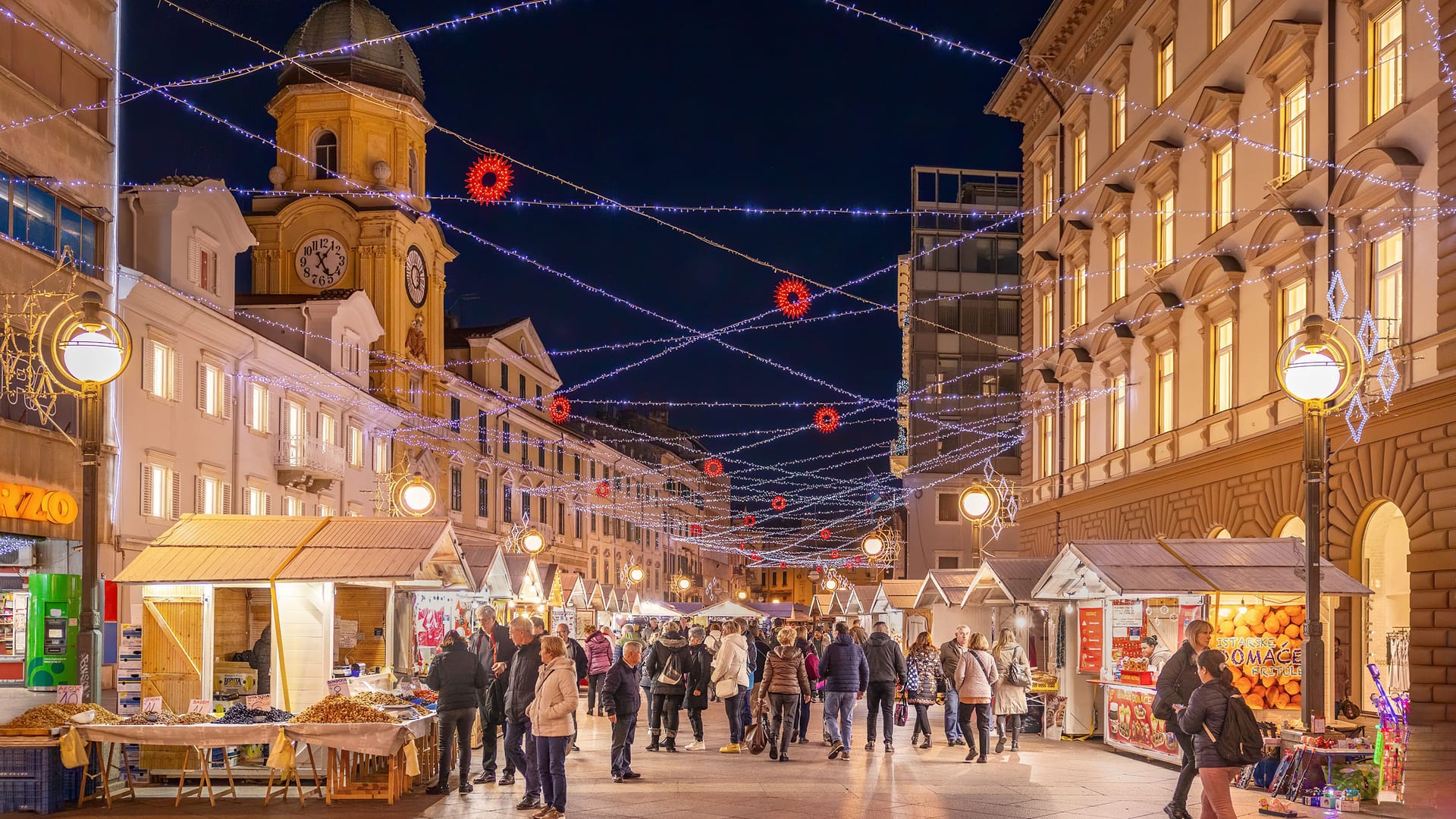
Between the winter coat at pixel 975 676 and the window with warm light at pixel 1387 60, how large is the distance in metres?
8.89

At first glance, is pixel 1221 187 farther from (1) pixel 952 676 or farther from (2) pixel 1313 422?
(2) pixel 1313 422

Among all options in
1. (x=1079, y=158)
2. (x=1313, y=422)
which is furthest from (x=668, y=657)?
(x=1079, y=158)

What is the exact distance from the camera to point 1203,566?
19.7 metres

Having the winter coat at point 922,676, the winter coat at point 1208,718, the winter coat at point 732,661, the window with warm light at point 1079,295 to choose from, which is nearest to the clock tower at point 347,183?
the window with warm light at point 1079,295

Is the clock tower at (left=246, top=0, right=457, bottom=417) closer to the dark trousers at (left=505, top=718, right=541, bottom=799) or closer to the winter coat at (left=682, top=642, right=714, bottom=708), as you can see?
the winter coat at (left=682, top=642, right=714, bottom=708)

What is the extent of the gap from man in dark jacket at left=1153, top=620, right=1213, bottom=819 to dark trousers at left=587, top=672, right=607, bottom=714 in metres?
14.8

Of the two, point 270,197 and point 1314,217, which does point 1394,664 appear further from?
point 270,197

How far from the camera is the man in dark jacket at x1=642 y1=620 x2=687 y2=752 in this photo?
2127 cm

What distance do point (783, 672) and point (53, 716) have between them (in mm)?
9255

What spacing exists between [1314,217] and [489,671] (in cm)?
1326

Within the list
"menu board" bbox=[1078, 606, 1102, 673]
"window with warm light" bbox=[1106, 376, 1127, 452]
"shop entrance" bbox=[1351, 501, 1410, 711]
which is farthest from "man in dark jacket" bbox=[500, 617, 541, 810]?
"window with warm light" bbox=[1106, 376, 1127, 452]

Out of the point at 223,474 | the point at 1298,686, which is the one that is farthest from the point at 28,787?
the point at 223,474

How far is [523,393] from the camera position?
218 ft

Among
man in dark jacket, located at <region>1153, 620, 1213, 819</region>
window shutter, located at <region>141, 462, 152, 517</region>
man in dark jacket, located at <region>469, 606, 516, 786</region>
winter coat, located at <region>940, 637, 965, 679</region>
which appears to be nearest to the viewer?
man in dark jacket, located at <region>1153, 620, 1213, 819</region>
